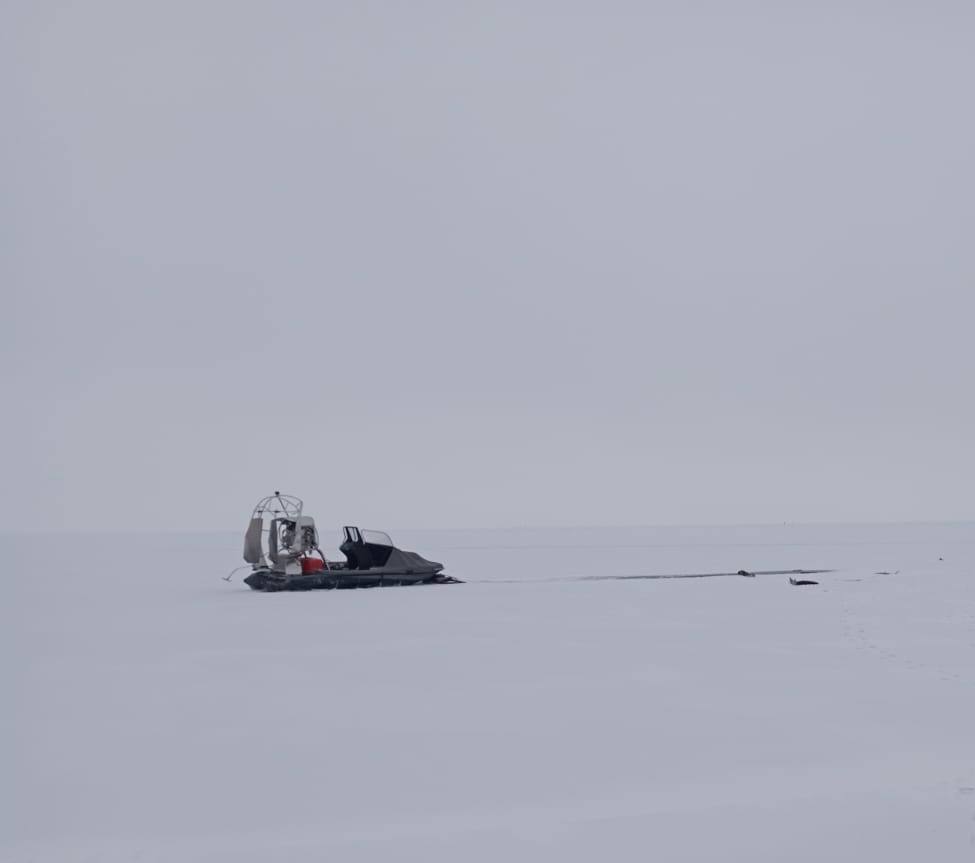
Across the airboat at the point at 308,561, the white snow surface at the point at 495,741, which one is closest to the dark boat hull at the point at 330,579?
the airboat at the point at 308,561

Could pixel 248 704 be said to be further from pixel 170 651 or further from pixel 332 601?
pixel 332 601

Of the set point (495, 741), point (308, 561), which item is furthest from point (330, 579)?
point (495, 741)

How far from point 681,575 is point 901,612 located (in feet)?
84.9

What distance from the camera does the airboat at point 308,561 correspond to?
4269cm

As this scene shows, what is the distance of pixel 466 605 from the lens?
38.9 m

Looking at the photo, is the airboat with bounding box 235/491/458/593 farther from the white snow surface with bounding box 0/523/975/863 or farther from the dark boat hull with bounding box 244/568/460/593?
the white snow surface with bounding box 0/523/975/863

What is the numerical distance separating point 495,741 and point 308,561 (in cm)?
2990

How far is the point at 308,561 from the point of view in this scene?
4416 cm

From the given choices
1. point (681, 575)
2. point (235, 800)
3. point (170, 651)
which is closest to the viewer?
point (235, 800)

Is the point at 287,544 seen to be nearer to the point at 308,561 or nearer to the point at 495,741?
the point at 308,561

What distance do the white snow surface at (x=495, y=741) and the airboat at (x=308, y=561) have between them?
36.1 ft

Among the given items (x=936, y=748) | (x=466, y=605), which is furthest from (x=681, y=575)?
(x=936, y=748)

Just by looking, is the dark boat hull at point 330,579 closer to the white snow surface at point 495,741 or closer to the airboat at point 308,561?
the airboat at point 308,561

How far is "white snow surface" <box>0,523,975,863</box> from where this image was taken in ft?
35.6
